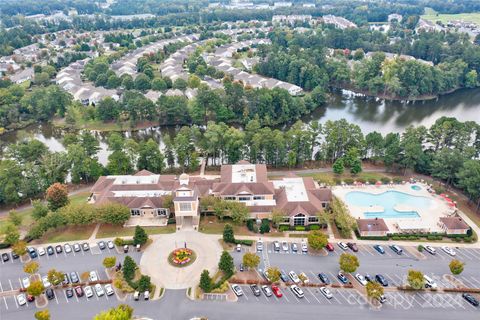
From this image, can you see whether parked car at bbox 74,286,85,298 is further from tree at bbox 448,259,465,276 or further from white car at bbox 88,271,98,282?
tree at bbox 448,259,465,276

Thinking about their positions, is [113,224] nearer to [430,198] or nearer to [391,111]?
[430,198]

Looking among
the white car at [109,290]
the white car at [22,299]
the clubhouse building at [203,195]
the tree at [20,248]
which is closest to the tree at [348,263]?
the clubhouse building at [203,195]

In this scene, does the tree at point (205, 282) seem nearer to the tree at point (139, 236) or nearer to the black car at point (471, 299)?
the tree at point (139, 236)

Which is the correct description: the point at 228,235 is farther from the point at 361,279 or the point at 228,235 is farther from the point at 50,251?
the point at 50,251

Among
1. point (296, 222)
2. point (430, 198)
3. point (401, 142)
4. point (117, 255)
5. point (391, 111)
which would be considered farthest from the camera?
point (391, 111)

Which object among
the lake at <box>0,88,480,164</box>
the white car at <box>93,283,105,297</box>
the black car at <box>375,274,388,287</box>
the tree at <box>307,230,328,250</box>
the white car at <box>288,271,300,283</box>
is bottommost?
the lake at <box>0,88,480,164</box>

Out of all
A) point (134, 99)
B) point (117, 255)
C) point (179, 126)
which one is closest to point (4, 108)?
point (134, 99)

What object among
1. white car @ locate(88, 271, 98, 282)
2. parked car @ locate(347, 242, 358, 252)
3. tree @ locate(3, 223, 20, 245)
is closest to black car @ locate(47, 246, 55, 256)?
tree @ locate(3, 223, 20, 245)
